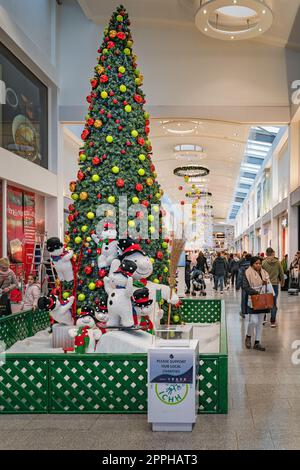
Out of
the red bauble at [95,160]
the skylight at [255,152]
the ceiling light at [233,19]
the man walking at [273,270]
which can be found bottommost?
the man walking at [273,270]

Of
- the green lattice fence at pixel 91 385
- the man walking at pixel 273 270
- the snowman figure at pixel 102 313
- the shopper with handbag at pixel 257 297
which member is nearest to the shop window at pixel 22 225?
the snowman figure at pixel 102 313

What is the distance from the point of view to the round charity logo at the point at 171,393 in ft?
13.6

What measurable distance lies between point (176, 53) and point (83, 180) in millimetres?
8510

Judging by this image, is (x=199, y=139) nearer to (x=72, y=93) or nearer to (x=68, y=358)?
(x=72, y=93)

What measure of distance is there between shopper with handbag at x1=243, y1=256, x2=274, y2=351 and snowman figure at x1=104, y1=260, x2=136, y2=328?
2.38 m

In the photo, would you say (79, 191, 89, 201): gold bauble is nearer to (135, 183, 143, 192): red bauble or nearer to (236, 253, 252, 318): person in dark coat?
(135, 183, 143, 192): red bauble

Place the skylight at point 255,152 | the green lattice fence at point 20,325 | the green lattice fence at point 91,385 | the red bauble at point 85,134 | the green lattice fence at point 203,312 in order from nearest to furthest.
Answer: the green lattice fence at point 91,385, the green lattice fence at point 20,325, the red bauble at point 85,134, the green lattice fence at point 203,312, the skylight at point 255,152

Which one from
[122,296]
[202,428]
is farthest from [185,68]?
[202,428]

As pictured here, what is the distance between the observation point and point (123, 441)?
3887mm

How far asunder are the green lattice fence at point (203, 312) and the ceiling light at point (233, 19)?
655 cm

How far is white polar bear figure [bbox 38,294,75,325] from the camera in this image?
23.4 ft

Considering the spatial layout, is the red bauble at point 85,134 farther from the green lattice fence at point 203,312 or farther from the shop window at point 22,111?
the green lattice fence at point 203,312

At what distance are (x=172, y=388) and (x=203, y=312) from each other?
576 centimetres

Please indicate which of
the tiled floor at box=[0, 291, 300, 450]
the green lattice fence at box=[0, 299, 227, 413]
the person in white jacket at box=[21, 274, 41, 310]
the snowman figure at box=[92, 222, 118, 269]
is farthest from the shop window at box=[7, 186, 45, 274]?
the tiled floor at box=[0, 291, 300, 450]
